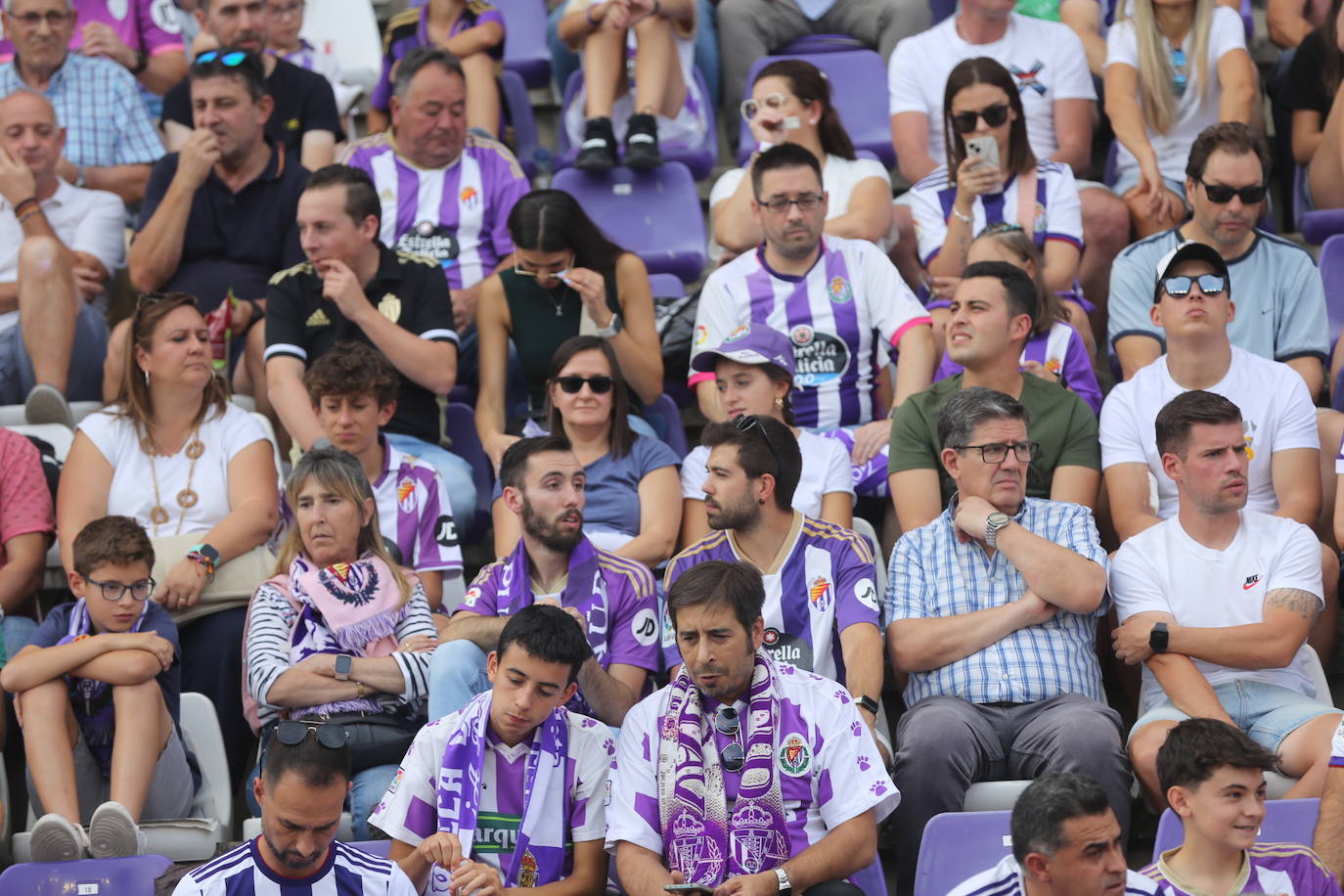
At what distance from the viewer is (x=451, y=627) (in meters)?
4.25

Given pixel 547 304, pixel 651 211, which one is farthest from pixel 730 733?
pixel 651 211

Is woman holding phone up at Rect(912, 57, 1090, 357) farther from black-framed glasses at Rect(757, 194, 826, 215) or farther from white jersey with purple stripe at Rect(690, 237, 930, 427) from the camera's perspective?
black-framed glasses at Rect(757, 194, 826, 215)

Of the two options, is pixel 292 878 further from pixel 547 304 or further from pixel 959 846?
pixel 547 304

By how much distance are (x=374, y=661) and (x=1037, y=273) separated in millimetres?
2258

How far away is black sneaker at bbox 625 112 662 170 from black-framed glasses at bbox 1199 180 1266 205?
1988mm

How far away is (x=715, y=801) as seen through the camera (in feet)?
12.1

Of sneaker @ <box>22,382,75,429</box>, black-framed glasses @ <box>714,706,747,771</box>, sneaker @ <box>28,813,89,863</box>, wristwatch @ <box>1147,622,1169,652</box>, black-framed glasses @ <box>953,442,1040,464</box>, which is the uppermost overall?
sneaker @ <box>22,382,75,429</box>

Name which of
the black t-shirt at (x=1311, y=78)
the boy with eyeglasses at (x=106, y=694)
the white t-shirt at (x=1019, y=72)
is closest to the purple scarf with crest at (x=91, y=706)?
the boy with eyeglasses at (x=106, y=694)

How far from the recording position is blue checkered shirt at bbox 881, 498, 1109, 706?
13.7 ft

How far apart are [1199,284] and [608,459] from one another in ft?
5.43

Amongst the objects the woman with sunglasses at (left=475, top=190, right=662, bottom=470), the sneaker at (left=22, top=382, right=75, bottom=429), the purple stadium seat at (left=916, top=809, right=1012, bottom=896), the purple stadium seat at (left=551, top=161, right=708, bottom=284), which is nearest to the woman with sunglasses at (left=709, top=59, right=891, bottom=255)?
the purple stadium seat at (left=551, top=161, right=708, bottom=284)

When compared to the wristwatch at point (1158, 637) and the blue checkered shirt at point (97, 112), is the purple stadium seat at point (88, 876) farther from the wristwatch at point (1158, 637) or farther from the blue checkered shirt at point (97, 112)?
the blue checkered shirt at point (97, 112)

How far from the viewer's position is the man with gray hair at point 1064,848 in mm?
3145

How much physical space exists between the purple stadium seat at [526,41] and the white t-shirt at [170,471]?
110 inches
